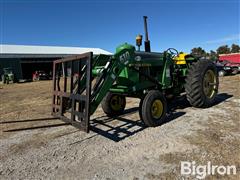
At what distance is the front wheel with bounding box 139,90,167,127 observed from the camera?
16.6 ft

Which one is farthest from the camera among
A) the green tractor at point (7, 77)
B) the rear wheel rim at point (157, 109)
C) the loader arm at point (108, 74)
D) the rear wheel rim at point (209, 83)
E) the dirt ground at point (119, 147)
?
the green tractor at point (7, 77)

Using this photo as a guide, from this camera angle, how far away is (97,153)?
4.02m

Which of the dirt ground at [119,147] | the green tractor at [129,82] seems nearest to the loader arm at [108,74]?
the green tractor at [129,82]

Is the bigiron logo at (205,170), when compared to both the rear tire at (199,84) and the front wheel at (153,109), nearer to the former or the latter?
the front wheel at (153,109)

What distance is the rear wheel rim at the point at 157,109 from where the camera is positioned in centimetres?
532

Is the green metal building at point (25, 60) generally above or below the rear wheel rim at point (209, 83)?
above

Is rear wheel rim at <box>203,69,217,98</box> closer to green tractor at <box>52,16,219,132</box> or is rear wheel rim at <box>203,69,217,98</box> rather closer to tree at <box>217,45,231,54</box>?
green tractor at <box>52,16,219,132</box>

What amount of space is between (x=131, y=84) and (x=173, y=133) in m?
1.53

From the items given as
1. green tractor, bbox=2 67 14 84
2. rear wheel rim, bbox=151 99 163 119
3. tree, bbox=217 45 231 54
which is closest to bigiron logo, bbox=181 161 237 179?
rear wheel rim, bbox=151 99 163 119

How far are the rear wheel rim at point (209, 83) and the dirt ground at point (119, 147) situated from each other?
0.94 m

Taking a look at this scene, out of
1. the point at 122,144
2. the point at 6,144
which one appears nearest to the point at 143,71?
the point at 122,144

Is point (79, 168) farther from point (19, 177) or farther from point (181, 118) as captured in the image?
point (181, 118)

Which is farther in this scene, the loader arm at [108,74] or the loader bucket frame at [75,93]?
the loader arm at [108,74]

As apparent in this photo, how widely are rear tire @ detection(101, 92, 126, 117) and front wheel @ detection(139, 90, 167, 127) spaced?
1.39 m
